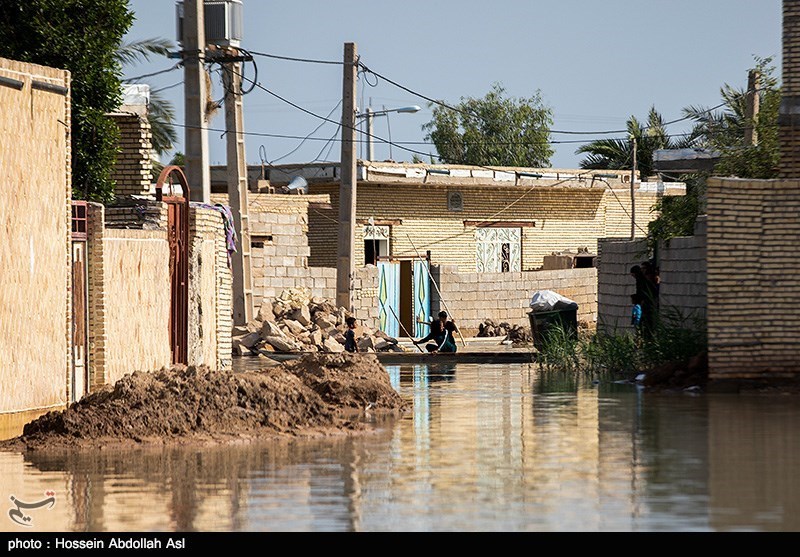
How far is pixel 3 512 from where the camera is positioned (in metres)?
10.3

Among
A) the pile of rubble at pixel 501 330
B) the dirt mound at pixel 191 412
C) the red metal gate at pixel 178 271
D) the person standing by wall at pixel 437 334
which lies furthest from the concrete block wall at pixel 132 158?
the pile of rubble at pixel 501 330

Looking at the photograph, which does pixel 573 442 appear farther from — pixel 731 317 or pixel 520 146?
pixel 520 146

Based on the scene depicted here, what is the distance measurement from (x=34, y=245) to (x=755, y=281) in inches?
371

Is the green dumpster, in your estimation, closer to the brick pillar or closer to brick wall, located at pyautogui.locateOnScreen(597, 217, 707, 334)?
brick wall, located at pyautogui.locateOnScreen(597, 217, 707, 334)

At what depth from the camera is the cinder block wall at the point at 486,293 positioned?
129 feet

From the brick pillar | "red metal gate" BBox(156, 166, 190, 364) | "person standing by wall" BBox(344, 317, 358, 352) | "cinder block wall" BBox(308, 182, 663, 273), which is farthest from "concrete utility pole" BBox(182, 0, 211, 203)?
"cinder block wall" BBox(308, 182, 663, 273)

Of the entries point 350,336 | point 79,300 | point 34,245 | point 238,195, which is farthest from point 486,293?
point 34,245

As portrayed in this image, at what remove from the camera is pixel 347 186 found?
113 ft

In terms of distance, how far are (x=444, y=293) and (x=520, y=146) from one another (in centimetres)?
4001

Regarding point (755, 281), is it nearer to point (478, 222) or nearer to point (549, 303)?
point (549, 303)

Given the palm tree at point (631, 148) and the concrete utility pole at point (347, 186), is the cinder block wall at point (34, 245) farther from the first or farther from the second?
the palm tree at point (631, 148)

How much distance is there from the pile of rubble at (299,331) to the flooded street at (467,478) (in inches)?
583

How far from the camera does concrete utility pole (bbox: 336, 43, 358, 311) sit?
113 ft

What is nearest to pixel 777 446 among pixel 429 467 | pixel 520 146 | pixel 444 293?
pixel 429 467
